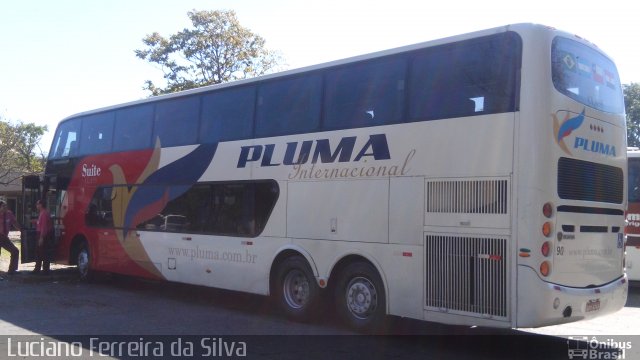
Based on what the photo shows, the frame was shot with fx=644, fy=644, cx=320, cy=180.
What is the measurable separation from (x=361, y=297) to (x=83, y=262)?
8797mm

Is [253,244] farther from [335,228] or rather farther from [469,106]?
[469,106]

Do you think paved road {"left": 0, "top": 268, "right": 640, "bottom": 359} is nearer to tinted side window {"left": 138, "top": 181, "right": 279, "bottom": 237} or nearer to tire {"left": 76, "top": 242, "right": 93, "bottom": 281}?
tinted side window {"left": 138, "top": 181, "right": 279, "bottom": 237}

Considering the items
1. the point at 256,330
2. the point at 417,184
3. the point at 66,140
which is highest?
the point at 66,140

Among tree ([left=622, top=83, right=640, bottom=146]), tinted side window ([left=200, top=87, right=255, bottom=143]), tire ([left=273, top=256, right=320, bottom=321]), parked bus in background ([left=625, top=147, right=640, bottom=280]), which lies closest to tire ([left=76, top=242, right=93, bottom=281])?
tinted side window ([left=200, top=87, right=255, bottom=143])

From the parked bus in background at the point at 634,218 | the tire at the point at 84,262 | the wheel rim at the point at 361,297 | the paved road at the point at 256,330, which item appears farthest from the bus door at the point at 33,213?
the parked bus in background at the point at 634,218

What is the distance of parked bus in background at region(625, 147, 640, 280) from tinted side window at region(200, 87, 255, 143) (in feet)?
28.1

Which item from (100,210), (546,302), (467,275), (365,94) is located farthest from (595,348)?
(100,210)

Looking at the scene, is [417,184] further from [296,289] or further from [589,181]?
[296,289]

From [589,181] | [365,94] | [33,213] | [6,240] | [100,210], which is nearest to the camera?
[589,181]

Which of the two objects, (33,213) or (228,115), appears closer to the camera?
(228,115)

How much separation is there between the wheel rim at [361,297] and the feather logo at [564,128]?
3211 mm

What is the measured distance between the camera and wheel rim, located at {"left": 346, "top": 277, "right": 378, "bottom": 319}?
9.19 m

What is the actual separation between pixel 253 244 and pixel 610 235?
5567 mm

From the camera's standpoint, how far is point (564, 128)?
778cm
